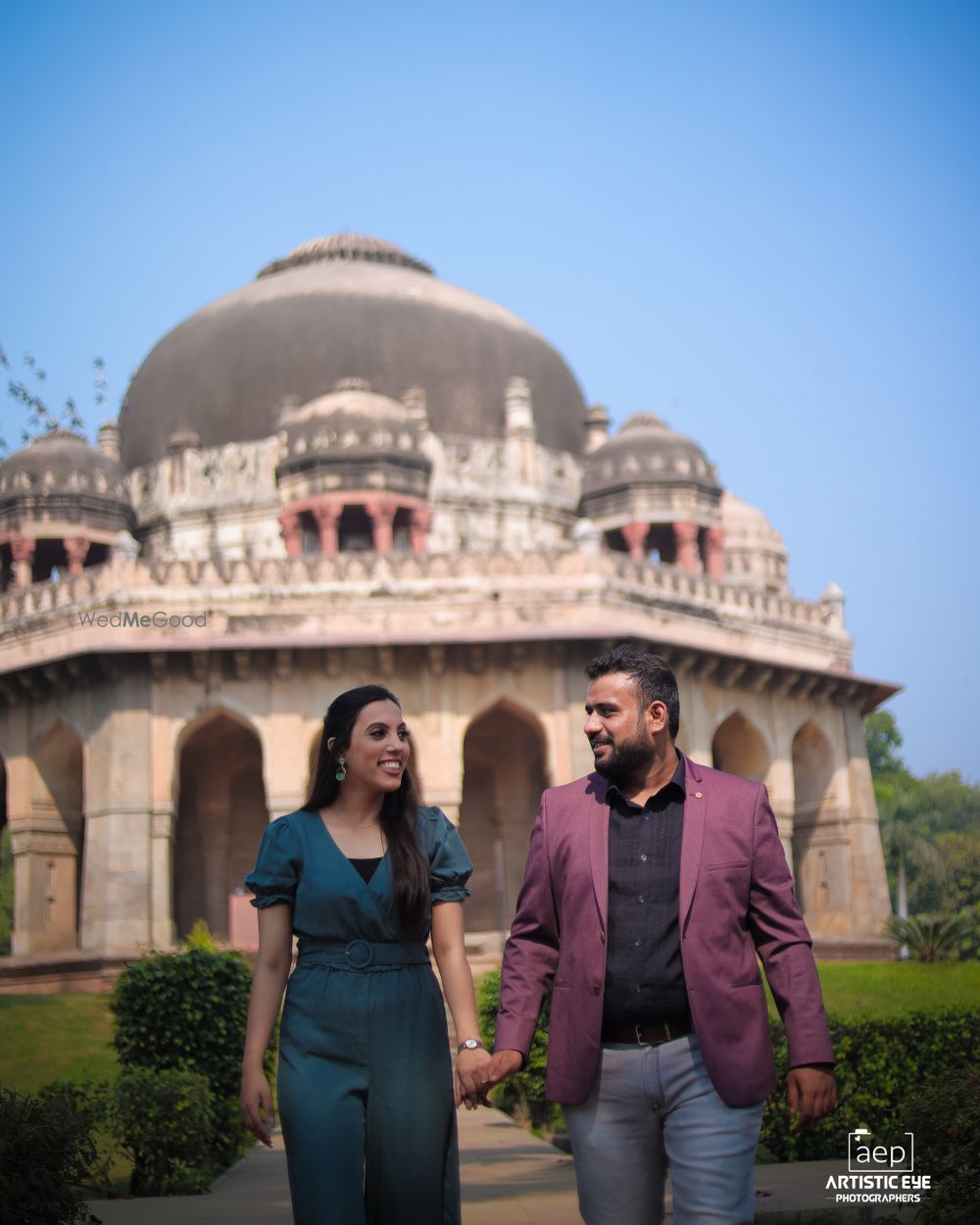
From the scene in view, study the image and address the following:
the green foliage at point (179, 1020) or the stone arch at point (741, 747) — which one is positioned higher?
the stone arch at point (741, 747)

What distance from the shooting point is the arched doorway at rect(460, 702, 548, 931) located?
78.9ft

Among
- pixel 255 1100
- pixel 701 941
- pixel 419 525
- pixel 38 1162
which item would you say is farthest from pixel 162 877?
pixel 701 941

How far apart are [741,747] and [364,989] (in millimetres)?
21119

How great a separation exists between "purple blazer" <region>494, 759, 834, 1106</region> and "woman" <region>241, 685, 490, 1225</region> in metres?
0.19

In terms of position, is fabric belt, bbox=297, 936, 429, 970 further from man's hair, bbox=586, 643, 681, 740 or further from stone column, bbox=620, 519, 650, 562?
stone column, bbox=620, 519, 650, 562

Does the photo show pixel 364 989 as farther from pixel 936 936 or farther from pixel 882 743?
pixel 882 743

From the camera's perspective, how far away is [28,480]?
25.8 meters

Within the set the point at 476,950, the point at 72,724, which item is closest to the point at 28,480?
the point at 72,724

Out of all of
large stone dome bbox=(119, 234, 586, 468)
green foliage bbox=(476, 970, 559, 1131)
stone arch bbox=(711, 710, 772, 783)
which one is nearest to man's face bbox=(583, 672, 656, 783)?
green foliage bbox=(476, 970, 559, 1131)

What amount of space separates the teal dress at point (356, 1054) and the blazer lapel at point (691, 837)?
0.61 meters

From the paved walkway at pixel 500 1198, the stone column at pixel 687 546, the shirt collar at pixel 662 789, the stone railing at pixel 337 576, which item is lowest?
the paved walkway at pixel 500 1198

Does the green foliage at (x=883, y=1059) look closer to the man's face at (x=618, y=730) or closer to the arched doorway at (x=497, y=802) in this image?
the man's face at (x=618, y=730)

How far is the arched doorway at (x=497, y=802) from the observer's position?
2406cm

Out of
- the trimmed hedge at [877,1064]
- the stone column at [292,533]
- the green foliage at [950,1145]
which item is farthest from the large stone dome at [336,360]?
the green foliage at [950,1145]
